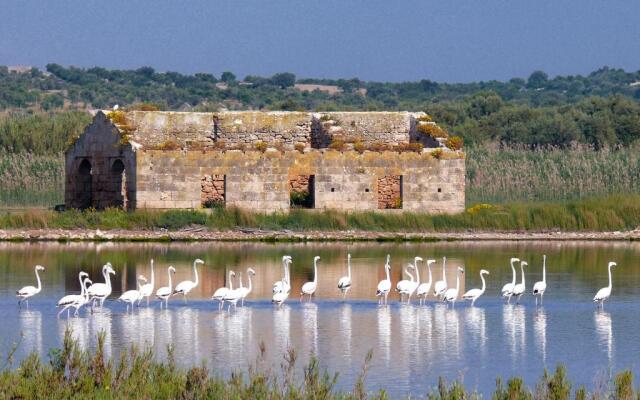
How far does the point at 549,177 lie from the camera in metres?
42.6

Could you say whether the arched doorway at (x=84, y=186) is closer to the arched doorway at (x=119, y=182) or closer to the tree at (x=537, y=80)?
the arched doorway at (x=119, y=182)

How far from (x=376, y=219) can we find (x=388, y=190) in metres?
2.38

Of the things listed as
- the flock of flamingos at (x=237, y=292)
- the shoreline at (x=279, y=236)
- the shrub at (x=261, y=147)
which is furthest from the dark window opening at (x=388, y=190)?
the flock of flamingos at (x=237, y=292)

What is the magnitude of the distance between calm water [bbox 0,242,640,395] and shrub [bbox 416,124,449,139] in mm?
7596

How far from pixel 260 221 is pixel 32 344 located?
17249 millimetres

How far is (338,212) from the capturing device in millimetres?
36438

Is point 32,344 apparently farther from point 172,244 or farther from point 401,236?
point 401,236

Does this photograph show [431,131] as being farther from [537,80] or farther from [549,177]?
[537,80]

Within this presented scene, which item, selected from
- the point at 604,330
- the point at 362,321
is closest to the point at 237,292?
the point at 362,321

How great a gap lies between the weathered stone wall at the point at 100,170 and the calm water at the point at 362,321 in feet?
16.2

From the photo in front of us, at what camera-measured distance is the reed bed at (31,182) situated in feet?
136

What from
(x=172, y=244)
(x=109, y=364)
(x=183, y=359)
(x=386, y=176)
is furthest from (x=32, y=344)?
(x=386, y=176)

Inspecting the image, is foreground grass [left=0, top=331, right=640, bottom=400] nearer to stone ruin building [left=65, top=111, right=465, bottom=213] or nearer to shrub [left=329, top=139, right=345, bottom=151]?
stone ruin building [left=65, top=111, right=465, bottom=213]

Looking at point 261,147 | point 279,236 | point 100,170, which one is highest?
point 261,147
